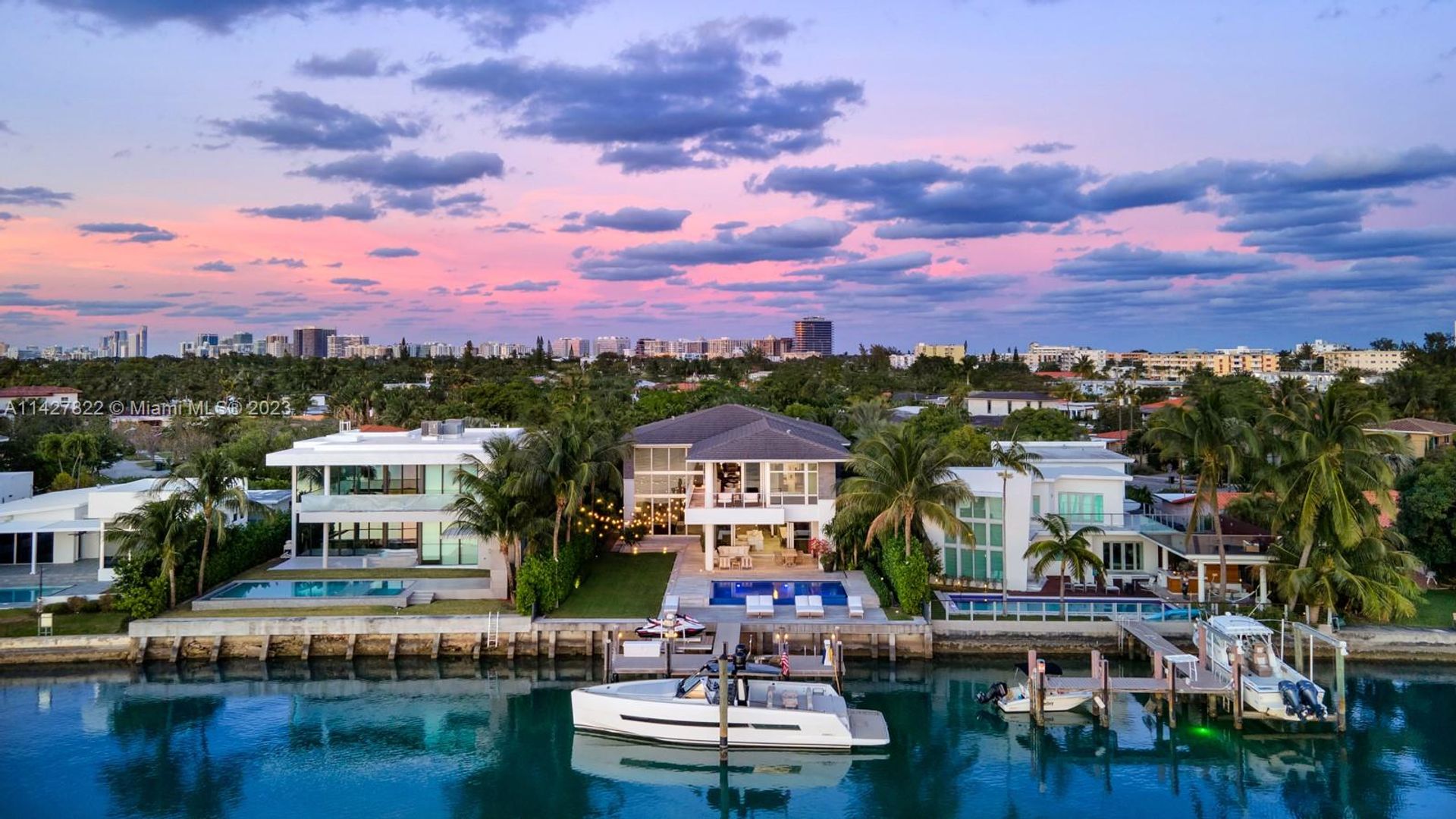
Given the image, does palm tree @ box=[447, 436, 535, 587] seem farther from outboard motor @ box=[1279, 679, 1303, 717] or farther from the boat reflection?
outboard motor @ box=[1279, 679, 1303, 717]

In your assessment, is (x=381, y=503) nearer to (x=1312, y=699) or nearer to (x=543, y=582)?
(x=543, y=582)

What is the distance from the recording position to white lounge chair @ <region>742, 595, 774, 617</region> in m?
28.7

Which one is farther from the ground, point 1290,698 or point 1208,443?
point 1208,443

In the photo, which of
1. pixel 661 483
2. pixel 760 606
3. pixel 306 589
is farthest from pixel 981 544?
pixel 306 589

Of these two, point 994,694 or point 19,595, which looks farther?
point 19,595

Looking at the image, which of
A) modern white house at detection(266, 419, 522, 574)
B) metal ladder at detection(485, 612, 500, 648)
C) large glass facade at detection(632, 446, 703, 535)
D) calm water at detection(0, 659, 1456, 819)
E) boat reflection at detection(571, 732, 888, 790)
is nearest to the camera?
calm water at detection(0, 659, 1456, 819)

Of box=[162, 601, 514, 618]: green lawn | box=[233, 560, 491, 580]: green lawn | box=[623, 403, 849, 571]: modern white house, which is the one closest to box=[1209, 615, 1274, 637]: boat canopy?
box=[623, 403, 849, 571]: modern white house

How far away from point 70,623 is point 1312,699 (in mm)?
38409

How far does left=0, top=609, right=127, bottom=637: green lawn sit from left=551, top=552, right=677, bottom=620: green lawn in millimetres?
14635

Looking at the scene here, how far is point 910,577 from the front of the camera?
29.2m

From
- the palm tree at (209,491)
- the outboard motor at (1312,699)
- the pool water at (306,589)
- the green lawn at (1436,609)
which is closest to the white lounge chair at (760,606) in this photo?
the pool water at (306,589)

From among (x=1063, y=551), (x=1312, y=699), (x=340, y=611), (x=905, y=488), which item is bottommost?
(x=1312, y=699)

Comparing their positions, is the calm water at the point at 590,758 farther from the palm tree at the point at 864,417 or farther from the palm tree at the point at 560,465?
the palm tree at the point at 864,417

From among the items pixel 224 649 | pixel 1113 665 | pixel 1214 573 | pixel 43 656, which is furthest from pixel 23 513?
pixel 1214 573
